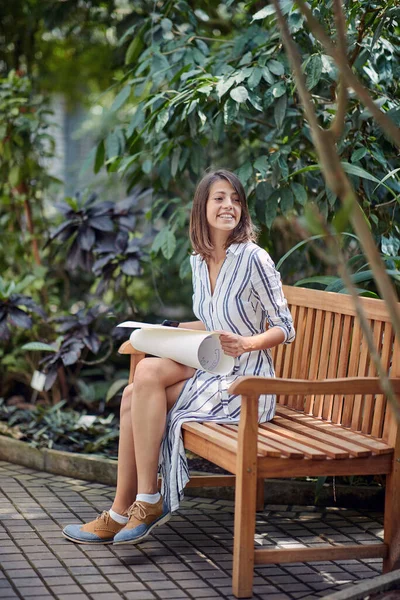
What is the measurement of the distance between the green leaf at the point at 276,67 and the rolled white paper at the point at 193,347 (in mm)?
1410

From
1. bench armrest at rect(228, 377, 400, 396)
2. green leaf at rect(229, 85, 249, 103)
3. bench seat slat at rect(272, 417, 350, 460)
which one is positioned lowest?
bench seat slat at rect(272, 417, 350, 460)

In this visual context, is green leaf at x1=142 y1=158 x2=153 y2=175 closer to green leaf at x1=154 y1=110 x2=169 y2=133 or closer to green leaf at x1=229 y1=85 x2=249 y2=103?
green leaf at x1=154 y1=110 x2=169 y2=133

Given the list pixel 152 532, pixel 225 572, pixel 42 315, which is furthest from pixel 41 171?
pixel 225 572

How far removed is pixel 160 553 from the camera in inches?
135

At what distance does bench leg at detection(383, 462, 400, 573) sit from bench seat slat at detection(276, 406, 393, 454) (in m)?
0.08

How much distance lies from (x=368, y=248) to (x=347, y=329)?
188 cm

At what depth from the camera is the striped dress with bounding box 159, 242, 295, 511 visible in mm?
3428

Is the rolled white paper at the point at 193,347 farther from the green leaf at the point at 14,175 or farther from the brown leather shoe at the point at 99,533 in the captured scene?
the green leaf at the point at 14,175

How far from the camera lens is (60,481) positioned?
14.5ft

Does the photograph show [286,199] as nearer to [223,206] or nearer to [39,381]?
[223,206]

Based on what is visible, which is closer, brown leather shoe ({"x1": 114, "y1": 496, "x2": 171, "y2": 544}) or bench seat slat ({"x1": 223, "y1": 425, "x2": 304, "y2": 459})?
bench seat slat ({"x1": 223, "y1": 425, "x2": 304, "y2": 459})

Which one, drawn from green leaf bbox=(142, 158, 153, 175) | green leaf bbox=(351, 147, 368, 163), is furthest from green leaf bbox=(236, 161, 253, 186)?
green leaf bbox=(142, 158, 153, 175)

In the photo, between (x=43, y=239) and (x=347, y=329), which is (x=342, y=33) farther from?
(x=43, y=239)

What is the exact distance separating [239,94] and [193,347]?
129 centimetres
